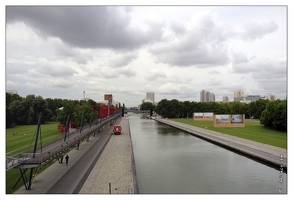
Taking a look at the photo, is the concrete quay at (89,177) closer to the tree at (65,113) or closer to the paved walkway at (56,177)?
the paved walkway at (56,177)

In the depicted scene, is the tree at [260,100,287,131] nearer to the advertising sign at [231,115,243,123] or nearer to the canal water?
the advertising sign at [231,115,243,123]

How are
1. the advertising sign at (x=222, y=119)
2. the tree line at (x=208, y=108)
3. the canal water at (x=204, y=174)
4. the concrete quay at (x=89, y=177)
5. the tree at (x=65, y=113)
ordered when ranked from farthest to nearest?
the tree line at (x=208, y=108), the advertising sign at (x=222, y=119), the tree at (x=65, y=113), the canal water at (x=204, y=174), the concrete quay at (x=89, y=177)

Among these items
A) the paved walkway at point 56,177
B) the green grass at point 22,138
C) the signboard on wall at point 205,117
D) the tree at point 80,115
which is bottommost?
the paved walkway at point 56,177

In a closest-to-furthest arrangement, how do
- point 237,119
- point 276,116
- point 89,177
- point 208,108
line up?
point 89,177 → point 276,116 → point 237,119 → point 208,108

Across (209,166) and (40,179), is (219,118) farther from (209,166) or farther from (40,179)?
(40,179)

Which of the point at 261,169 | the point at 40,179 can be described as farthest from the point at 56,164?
the point at 261,169

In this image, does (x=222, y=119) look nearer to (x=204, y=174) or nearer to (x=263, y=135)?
(x=263, y=135)

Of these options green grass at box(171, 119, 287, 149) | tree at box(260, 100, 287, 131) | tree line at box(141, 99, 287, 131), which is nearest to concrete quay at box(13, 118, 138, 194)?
green grass at box(171, 119, 287, 149)

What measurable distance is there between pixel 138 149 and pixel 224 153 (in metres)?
13.2

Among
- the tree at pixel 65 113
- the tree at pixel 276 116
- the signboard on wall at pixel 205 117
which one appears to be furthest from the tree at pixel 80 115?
the signboard on wall at pixel 205 117

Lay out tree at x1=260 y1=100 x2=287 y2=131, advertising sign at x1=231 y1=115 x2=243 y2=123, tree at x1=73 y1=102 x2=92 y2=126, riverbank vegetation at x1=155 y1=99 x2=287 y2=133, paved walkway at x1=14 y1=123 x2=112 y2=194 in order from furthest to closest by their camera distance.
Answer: riverbank vegetation at x1=155 y1=99 x2=287 y2=133 < advertising sign at x1=231 y1=115 x2=243 y2=123 < tree at x1=73 y1=102 x2=92 y2=126 < tree at x1=260 y1=100 x2=287 y2=131 < paved walkway at x1=14 y1=123 x2=112 y2=194

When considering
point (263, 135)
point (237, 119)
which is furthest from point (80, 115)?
point (237, 119)

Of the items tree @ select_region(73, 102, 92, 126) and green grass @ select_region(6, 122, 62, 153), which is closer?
green grass @ select_region(6, 122, 62, 153)

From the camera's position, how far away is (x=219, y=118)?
69688mm
